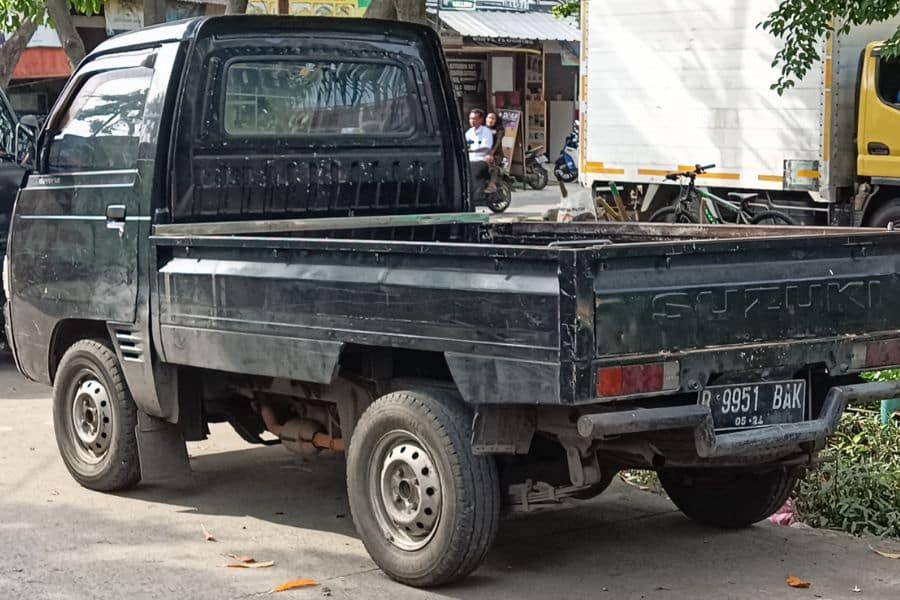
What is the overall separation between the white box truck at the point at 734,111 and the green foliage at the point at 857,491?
25.3ft

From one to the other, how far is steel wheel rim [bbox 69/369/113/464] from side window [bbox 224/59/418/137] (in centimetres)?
139

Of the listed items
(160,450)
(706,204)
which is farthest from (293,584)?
(706,204)

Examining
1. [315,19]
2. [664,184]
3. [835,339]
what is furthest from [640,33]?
[835,339]

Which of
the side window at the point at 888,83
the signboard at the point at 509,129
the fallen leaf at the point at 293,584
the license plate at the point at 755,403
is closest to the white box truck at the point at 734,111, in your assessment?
the side window at the point at 888,83

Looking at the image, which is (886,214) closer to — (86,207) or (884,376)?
(884,376)

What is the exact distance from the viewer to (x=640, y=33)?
1719 cm

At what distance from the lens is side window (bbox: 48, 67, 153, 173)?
678cm

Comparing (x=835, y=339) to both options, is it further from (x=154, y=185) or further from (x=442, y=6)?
(x=442, y=6)

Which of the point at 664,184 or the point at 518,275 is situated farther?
the point at 664,184

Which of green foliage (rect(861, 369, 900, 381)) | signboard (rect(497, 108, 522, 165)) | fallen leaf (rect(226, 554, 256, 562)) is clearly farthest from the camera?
Result: signboard (rect(497, 108, 522, 165))

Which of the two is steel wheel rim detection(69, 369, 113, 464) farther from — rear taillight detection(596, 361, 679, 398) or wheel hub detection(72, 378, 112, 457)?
rear taillight detection(596, 361, 679, 398)

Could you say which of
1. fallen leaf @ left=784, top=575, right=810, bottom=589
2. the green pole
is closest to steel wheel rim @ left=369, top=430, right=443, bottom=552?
fallen leaf @ left=784, top=575, right=810, bottom=589

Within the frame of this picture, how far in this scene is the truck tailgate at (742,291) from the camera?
16.1ft

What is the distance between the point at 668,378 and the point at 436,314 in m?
0.83
